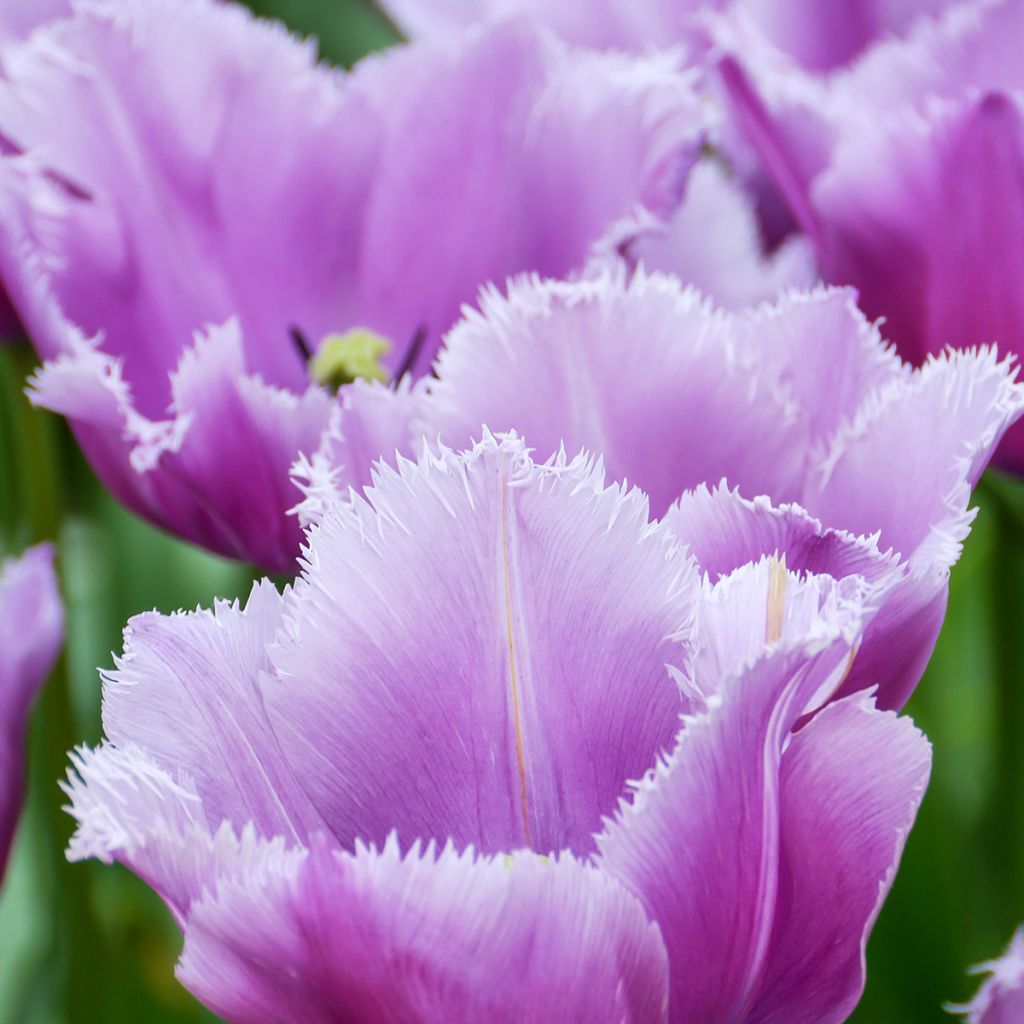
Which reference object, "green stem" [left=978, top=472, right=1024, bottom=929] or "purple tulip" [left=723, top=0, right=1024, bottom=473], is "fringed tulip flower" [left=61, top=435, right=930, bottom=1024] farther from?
"green stem" [left=978, top=472, right=1024, bottom=929]

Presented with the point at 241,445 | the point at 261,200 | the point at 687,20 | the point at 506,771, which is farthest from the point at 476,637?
the point at 687,20

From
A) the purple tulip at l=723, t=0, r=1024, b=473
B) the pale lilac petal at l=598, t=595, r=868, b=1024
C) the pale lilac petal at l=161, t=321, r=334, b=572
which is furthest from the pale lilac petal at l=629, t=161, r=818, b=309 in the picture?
the pale lilac petal at l=598, t=595, r=868, b=1024

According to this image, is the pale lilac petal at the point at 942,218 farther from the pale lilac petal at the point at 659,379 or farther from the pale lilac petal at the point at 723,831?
the pale lilac petal at the point at 723,831

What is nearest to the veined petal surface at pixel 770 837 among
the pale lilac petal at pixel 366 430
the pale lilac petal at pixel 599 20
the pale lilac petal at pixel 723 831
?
the pale lilac petal at pixel 723 831

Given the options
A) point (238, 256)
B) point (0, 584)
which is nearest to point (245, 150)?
point (238, 256)

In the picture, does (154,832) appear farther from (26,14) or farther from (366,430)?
(26,14)

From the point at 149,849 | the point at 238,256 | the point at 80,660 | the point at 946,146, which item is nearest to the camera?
the point at 149,849

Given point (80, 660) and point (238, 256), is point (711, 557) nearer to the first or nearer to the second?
point (238, 256)
